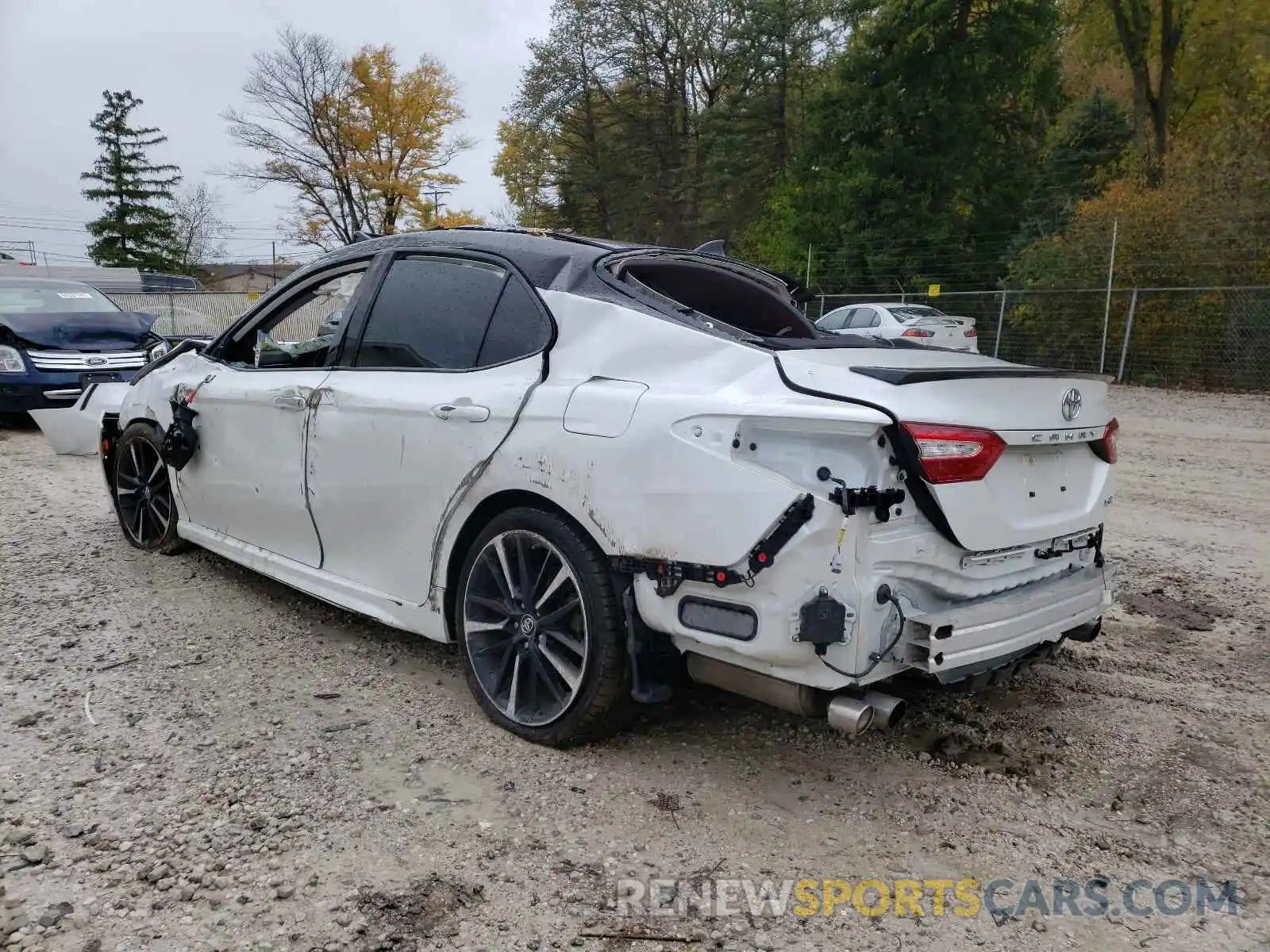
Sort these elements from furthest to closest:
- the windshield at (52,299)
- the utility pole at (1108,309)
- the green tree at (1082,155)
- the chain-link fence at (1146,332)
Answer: the green tree at (1082,155), the utility pole at (1108,309), the chain-link fence at (1146,332), the windshield at (52,299)

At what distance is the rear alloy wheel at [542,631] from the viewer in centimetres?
294

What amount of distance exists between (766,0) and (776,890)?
3430 centimetres

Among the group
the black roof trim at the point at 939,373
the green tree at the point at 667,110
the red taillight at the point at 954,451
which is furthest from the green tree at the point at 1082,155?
the red taillight at the point at 954,451

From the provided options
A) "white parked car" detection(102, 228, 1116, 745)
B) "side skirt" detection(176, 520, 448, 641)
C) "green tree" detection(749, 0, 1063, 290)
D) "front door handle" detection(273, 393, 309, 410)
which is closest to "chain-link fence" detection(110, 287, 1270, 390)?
"green tree" detection(749, 0, 1063, 290)

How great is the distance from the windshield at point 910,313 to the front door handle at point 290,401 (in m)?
15.1

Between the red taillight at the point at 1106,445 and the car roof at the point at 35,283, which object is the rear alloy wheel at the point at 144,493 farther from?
the car roof at the point at 35,283

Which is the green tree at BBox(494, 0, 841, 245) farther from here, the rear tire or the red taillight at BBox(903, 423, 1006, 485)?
the red taillight at BBox(903, 423, 1006, 485)

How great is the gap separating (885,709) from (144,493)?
450 cm

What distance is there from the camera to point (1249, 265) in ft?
50.5

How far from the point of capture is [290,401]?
404cm

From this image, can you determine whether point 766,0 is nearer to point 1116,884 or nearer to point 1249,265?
point 1249,265

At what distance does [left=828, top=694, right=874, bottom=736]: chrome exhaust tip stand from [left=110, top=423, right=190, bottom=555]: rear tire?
3.97 metres

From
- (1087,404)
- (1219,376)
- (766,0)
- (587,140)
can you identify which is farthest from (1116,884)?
(587,140)

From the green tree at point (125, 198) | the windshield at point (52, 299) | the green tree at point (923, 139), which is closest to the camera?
the windshield at point (52, 299)
